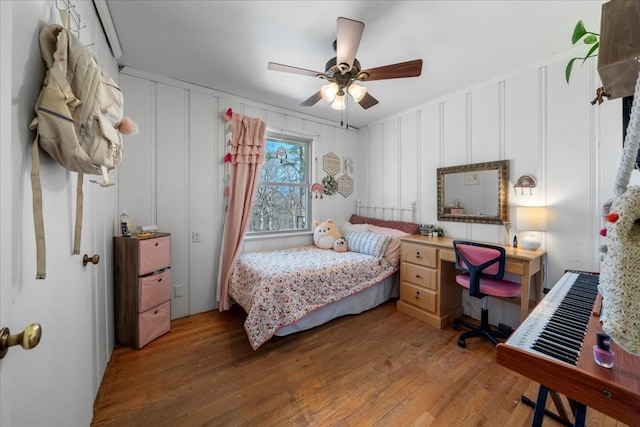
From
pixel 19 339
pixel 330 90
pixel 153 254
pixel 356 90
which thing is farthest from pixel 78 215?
pixel 356 90

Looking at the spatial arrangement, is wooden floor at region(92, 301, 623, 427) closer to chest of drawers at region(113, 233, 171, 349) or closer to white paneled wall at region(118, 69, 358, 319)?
chest of drawers at region(113, 233, 171, 349)

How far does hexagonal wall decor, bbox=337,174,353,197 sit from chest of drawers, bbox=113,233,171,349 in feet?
8.17

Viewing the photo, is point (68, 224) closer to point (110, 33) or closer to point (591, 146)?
point (110, 33)

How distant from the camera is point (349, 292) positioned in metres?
2.49

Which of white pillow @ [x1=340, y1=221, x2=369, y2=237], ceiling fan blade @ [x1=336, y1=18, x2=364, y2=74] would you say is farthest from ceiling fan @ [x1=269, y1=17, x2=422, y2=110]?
white pillow @ [x1=340, y1=221, x2=369, y2=237]

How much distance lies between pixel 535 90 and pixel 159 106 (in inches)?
141

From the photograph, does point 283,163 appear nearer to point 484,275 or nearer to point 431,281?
point 431,281

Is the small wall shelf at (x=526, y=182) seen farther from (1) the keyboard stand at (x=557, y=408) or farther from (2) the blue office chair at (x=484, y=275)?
(1) the keyboard stand at (x=557, y=408)

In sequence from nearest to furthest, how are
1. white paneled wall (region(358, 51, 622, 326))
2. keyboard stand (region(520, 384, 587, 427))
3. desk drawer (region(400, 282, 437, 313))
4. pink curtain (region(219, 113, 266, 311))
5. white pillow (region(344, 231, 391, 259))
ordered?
keyboard stand (region(520, 384, 587, 427))
white paneled wall (region(358, 51, 622, 326))
desk drawer (region(400, 282, 437, 313))
pink curtain (region(219, 113, 266, 311))
white pillow (region(344, 231, 391, 259))

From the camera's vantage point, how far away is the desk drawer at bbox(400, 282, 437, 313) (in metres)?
2.47

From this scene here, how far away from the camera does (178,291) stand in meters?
2.54

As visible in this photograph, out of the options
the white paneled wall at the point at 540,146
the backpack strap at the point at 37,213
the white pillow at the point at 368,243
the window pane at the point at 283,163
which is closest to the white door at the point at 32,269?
the backpack strap at the point at 37,213

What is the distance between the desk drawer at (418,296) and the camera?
247 centimetres

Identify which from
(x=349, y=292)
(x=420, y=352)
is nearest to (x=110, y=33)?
(x=349, y=292)
